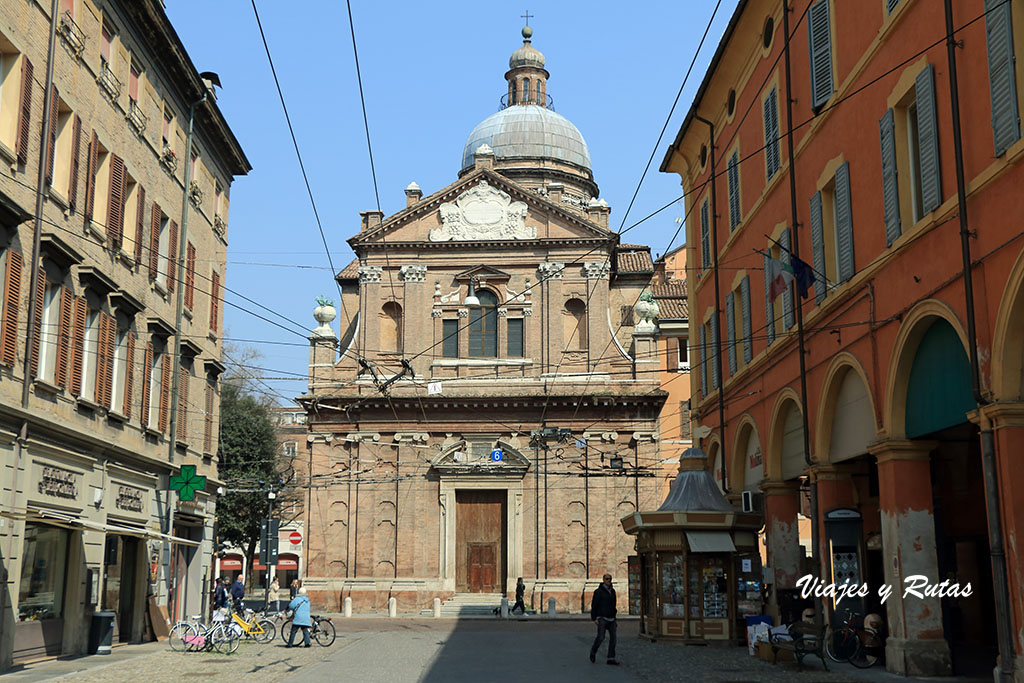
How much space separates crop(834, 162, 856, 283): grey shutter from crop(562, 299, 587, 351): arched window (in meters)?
26.2

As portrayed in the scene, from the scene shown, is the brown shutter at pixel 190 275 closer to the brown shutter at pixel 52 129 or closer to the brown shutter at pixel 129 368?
the brown shutter at pixel 129 368

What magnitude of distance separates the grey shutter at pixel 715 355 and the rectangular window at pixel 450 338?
17.8 metres

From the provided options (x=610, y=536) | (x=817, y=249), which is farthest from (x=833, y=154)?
(x=610, y=536)

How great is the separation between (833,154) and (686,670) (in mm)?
8368

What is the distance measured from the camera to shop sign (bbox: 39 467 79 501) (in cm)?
1719

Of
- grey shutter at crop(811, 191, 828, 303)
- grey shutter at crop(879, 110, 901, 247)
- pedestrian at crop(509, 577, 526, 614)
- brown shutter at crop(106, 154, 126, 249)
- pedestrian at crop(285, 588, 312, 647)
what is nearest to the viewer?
grey shutter at crop(879, 110, 901, 247)

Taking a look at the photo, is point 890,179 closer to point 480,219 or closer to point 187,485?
point 187,485

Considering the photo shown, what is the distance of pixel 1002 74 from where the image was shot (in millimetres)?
11438

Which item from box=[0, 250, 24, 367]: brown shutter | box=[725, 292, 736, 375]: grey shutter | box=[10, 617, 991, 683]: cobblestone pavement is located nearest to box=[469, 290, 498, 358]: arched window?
box=[10, 617, 991, 683]: cobblestone pavement

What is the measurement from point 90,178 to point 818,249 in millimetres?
12437

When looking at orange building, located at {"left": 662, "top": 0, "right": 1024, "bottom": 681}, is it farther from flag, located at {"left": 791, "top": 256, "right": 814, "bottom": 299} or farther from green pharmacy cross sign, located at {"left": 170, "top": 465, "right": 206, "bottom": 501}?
green pharmacy cross sign, located at {"left": 170, "top": 465, "right": 206, "bottom": 501}

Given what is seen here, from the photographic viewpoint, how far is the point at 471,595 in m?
41.2

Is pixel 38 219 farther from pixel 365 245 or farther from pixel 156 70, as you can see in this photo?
pixel 365 245

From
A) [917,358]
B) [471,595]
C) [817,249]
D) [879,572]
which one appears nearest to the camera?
[917,358]
